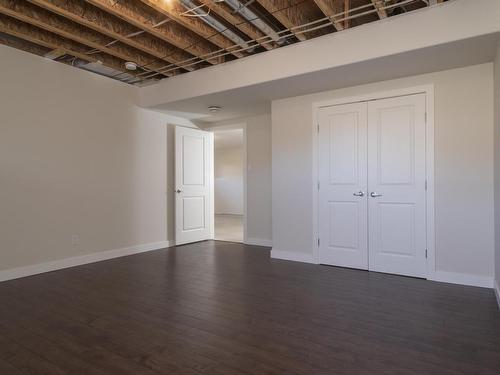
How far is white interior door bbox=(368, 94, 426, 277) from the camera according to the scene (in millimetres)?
3688

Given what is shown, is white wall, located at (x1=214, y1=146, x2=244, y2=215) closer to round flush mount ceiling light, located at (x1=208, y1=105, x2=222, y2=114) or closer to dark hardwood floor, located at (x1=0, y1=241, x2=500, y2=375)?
round flush mount ceiling light, located at (x1=208, y1=105, x2=222, y2=114)

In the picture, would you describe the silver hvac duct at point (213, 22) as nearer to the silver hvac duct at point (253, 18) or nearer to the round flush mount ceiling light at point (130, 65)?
the silver hvac duct at point (253, 18)

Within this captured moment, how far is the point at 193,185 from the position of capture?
5977 millimetres

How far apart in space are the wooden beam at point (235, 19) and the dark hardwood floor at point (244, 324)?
2.67m

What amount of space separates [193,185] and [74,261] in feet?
7.65

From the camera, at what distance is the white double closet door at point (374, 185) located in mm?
3713

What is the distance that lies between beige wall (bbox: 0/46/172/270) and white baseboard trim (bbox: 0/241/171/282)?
6 centimetres

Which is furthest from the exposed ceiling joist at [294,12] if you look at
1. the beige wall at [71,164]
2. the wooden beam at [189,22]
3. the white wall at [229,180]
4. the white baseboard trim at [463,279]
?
the white wall at [229,180]

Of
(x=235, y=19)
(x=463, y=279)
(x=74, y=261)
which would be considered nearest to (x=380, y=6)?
(x=235, y=19)

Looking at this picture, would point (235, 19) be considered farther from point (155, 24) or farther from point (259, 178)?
point (259, 178)

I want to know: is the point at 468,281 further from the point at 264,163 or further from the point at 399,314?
the point at 264,163

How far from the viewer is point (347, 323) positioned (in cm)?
250

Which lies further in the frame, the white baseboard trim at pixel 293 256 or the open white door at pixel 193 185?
the open white door at pixel 193 185

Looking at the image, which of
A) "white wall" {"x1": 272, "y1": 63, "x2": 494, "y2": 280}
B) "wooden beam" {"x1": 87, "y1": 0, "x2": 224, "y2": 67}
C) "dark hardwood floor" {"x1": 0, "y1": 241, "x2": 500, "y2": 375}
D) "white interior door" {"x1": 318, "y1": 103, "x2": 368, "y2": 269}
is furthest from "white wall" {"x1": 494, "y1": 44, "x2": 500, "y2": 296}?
"wooden beam" {"x1": 87, "y1": 0, "x2": 224, "y2": 67}
